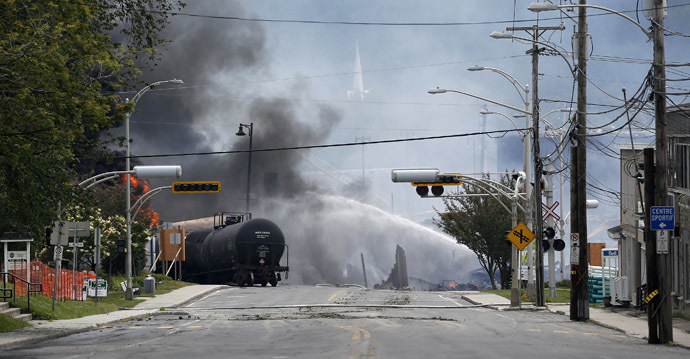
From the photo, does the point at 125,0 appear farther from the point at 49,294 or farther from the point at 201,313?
the point at 49,294

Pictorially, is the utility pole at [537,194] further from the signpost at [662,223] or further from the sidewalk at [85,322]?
the sidewalk at [85,322]

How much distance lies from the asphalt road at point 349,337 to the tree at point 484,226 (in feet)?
90.6

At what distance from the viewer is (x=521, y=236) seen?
36406 mm

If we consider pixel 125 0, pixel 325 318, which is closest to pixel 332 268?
pixel 325 318

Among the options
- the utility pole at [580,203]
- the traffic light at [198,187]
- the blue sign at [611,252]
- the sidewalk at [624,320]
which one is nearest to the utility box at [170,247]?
the traffic light at [198,187]

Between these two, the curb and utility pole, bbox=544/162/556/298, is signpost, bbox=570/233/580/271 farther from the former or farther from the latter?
the curb

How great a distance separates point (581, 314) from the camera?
28344 mm

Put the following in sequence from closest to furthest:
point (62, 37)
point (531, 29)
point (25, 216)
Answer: point (62, 37) → point (25, 216) → point (531, 29)

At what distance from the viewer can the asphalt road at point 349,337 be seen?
16.6 meters

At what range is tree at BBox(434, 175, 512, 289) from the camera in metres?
61.6

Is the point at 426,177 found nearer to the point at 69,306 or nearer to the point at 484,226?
the point at 69,306

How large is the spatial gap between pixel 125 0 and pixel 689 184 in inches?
667

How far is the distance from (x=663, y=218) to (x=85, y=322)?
16.7 m

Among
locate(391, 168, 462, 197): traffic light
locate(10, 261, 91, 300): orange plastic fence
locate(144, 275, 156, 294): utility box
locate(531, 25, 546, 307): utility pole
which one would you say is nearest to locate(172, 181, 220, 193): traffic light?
locate(144, 275, 156, 294): utility box
